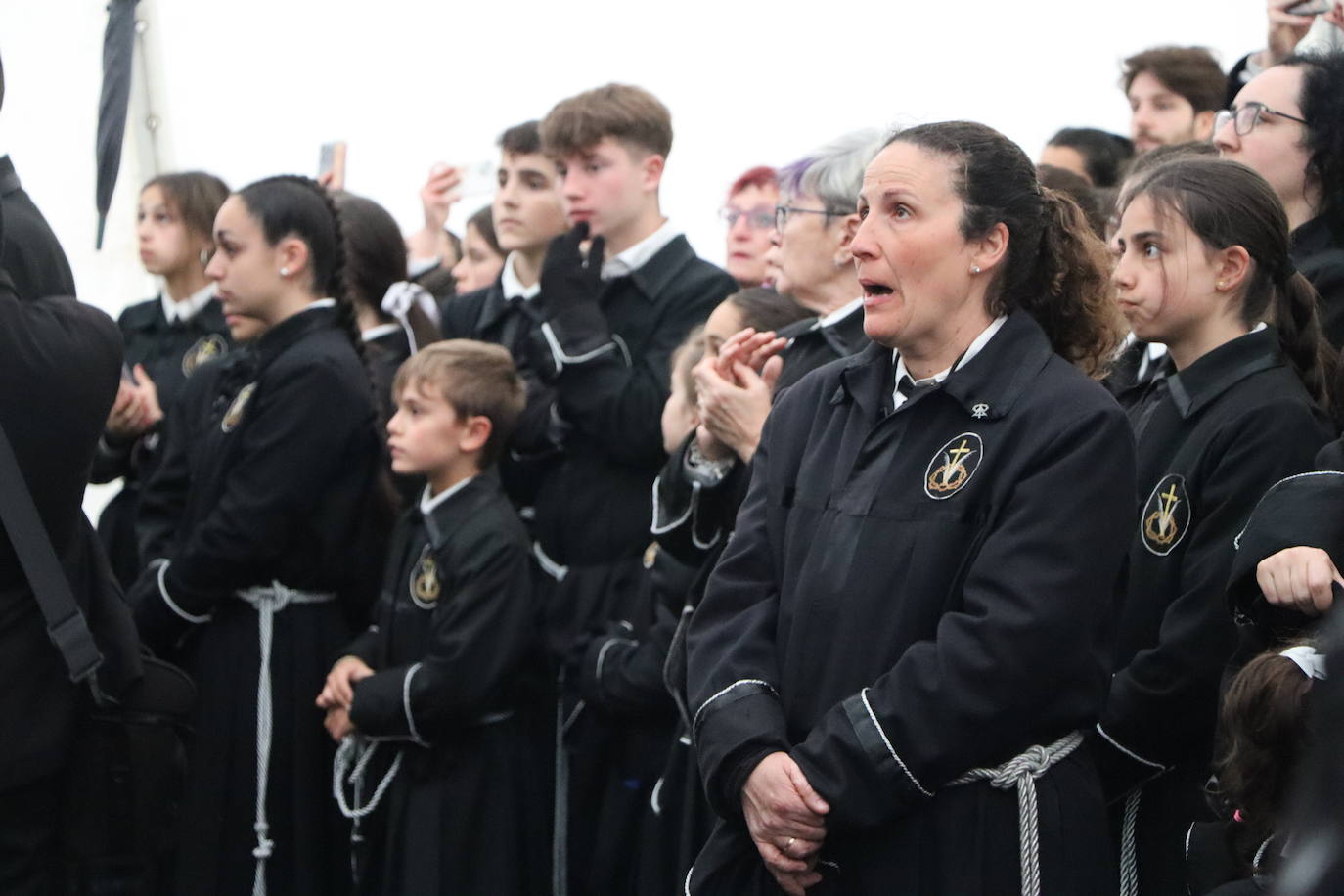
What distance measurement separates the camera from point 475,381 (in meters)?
4.24

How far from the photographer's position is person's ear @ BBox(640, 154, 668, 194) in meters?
4.66

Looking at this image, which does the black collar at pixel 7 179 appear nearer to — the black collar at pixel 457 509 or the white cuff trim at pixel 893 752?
the black collar at pixel 457 509

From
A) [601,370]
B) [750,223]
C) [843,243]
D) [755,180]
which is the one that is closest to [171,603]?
[601,370]

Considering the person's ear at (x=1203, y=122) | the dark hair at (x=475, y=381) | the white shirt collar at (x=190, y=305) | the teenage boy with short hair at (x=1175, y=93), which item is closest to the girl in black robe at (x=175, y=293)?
the white shirt collar at (x=190, y=305)

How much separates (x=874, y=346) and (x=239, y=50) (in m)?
4.36

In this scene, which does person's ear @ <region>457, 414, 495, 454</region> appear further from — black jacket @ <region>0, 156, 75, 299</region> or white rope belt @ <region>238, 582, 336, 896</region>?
black jacket @ <region>0, 156, 75, 299</region>

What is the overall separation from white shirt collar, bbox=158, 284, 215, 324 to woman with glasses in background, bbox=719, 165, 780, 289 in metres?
1.66

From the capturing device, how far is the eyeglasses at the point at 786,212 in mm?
3764

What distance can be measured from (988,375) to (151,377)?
3.59 metres

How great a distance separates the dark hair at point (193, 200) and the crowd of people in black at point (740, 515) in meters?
0.01

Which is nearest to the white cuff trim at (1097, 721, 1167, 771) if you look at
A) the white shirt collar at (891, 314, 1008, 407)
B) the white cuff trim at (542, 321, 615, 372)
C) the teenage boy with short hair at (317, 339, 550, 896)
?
the white shirt collar at (891, 314, 1008, 407)

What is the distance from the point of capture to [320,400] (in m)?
4.29

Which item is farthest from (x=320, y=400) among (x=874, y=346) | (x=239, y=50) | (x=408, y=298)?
(x=239, y=50)

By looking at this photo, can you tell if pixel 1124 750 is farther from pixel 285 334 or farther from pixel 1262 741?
pixel 285 334
